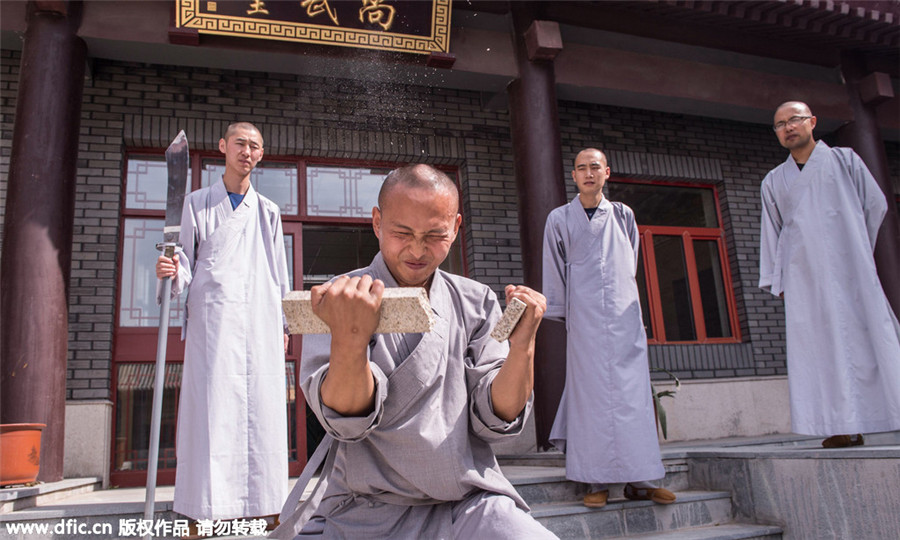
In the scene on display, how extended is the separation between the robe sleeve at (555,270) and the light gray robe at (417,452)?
99.7 inches

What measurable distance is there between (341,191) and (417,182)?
4.98 meters

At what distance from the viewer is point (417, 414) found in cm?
155

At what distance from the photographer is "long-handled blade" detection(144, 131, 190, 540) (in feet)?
10.6

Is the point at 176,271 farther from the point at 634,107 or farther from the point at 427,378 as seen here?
the point at 634,107

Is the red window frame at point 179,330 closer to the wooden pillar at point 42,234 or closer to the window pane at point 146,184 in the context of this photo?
the window pane at point 146,184

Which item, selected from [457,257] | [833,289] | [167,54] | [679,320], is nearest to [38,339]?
[167,54]

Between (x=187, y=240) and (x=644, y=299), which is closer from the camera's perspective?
(x=187, y=240)

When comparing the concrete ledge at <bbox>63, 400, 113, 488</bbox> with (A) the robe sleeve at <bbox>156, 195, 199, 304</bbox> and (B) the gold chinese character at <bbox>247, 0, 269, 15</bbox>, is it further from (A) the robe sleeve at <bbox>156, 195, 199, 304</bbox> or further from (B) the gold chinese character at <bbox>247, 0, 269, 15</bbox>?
(B) the gold chinese character at <bbox>247, 0, 269, 15</bbox>

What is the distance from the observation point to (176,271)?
353 cm

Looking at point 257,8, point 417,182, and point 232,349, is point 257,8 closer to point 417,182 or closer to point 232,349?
point 232,349

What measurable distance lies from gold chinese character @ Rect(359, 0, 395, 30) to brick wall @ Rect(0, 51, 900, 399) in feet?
1.81

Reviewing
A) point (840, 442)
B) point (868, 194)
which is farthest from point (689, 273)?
point (840, 442)

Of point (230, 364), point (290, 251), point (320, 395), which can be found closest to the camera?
point (320, 395)

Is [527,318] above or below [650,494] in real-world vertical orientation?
above
